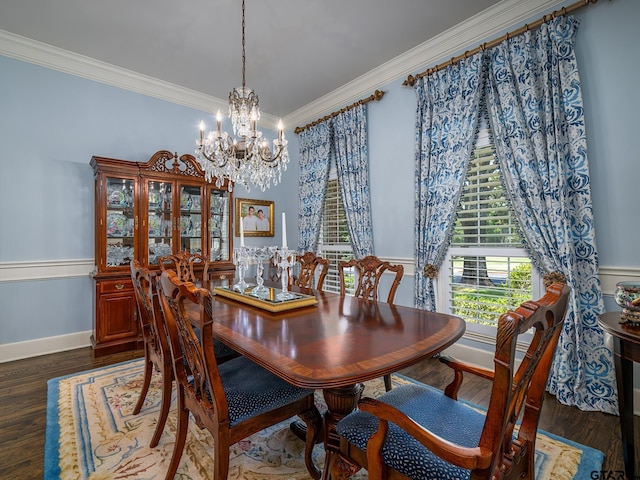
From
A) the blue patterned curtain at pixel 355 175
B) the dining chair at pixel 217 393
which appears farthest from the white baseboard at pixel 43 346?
the blue patterned curtain at pixel 355 175

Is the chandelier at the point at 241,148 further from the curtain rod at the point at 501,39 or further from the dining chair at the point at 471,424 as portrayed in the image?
the dining chair at the point at 471,424

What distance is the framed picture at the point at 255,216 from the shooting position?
14.6 ft

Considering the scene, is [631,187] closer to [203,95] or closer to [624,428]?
[624,428]

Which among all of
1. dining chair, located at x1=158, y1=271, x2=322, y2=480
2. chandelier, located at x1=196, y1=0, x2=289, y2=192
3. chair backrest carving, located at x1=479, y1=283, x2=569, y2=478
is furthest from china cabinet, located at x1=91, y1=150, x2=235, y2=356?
chair backrest carving, located at x1=479, y1=283, x2=569, y2=478

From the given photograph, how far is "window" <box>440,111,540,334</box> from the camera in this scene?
2.53 m

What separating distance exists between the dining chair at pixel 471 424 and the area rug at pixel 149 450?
0.61m

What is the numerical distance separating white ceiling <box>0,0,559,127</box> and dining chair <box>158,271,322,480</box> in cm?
248

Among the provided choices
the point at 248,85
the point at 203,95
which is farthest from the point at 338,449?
the point at 203,95

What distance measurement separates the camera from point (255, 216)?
4.62m

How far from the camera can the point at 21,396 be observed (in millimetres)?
2279

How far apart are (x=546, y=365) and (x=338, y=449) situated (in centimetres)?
80

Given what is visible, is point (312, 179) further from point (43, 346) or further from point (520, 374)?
point (520, 374)

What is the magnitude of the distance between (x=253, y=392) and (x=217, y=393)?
Answer: 0.25m

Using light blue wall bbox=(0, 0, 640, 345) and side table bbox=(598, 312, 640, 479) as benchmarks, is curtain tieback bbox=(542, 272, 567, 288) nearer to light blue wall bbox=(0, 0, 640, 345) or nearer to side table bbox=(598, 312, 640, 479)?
side table bbox=(598, 312, 640, 479)
